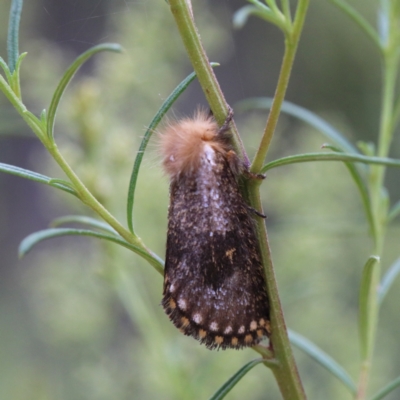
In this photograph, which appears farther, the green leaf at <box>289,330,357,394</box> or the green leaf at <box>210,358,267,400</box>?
the green leaf at <box>289,330,357,394</box>

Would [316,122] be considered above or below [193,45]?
above

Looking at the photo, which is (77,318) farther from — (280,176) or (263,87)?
(263,87)

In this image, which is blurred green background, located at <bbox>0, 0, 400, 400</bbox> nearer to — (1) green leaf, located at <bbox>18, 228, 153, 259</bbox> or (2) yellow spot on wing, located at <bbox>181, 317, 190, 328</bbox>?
(1) green leaf, located at <bbox>18, 228, 153, 259</bbox>

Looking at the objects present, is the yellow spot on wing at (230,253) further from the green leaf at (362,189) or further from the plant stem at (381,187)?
the plant stem at (381,187)

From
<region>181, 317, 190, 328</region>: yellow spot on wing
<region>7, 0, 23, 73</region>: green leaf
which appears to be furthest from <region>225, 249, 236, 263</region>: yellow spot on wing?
<region>7, 0, 23, 73</region>: green leaf

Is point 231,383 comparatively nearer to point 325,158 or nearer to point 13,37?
point 325,158

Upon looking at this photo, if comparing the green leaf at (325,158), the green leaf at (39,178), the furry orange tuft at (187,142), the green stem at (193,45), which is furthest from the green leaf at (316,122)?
the green leaf at (39,178)

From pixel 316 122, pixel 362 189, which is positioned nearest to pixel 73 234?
pixel 362 189
